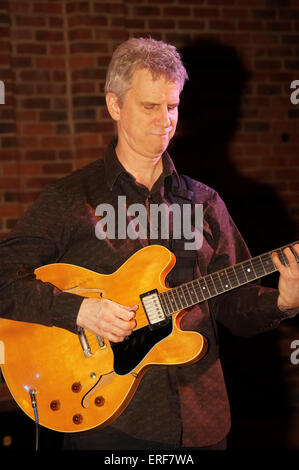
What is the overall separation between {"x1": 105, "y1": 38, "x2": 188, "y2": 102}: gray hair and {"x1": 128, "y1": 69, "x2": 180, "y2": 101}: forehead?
1cm

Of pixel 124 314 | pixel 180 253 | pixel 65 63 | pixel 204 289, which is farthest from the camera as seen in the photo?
pixel 65 63

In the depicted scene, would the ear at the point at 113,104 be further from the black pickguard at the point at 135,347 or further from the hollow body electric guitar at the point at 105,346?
the black pickguard at the point at 135,347

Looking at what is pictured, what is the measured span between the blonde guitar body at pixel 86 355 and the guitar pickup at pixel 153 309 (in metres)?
0.02

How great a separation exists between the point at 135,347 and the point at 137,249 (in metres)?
0.37

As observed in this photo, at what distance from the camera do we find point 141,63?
241 cm

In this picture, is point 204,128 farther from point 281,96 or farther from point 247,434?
point 247,434

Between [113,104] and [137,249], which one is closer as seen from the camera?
[137,249]

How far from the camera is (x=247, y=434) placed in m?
4.30

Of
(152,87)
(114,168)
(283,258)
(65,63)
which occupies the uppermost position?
(65,63)

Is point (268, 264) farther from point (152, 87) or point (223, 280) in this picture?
point (152, 87)

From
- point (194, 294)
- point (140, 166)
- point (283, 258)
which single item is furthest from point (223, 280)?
point (140, 166)

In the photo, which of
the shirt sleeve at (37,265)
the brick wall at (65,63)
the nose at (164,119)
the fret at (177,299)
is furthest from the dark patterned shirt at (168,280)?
the brick wall at (65,63)

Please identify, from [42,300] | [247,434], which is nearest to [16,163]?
[42,300]

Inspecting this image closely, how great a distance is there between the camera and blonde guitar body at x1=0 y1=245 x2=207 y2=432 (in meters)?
2.26
